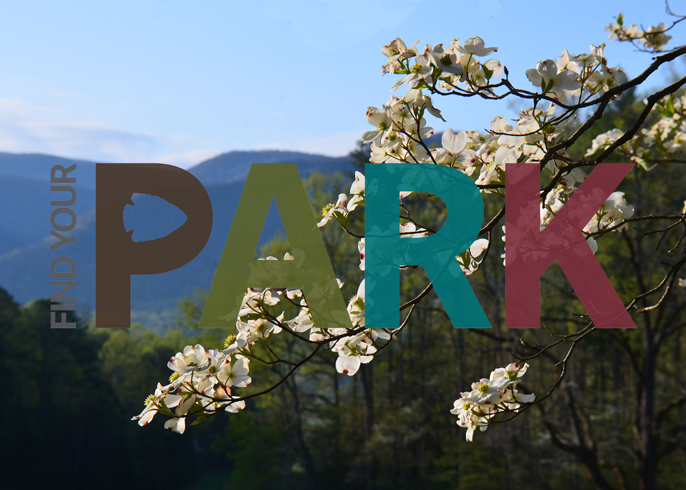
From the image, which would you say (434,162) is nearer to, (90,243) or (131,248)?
(131,248)

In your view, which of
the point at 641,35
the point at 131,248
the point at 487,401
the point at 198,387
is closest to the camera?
the point at 198,387

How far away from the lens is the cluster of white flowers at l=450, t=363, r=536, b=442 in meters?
1.05

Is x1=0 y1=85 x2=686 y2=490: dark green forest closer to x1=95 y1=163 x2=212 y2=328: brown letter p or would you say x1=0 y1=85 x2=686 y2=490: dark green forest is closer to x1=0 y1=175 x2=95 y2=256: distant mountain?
x1=95 y1=163 x2=212 y2=328: brown letter p

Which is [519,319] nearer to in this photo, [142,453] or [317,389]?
[317,389]

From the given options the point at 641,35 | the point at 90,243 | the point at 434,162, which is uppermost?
the point at 90,243

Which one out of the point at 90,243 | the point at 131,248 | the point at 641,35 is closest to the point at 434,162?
the point at 641,35

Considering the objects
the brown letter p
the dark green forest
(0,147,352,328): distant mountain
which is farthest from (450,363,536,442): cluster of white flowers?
(0,147,352,328): distant mountain

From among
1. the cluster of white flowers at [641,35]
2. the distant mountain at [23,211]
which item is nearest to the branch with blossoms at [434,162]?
the cluster of white flowers at [641,35]

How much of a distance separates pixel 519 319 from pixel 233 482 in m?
12.8

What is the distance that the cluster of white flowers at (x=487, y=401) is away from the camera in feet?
3.44

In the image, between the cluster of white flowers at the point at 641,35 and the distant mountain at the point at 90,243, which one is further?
the distant mountain at the point at 90,243

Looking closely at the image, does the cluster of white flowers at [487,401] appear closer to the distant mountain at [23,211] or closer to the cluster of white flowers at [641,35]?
the cluster of white flowers at [641,35]

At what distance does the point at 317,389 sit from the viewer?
12562 mm

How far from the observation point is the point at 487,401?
1045mm
